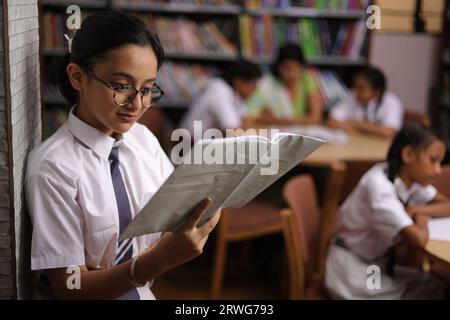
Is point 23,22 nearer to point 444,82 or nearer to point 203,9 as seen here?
point 203,9

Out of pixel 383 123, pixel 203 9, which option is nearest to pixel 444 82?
pixel 383 123

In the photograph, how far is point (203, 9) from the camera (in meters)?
4.26

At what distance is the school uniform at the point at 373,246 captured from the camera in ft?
6.59

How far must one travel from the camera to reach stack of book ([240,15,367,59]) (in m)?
4.29

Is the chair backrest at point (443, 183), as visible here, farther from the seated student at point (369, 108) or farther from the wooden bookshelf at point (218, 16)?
the wooden bookshelf at point (218, 16)

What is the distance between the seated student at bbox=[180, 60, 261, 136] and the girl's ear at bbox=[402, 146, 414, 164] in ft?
5.24

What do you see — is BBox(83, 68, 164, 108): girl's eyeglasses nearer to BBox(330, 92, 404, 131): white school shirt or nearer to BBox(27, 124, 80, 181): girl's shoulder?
BBox(27, 124, 80, 181): girl's shoulder

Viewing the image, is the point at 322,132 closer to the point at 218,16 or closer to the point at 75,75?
the point at 218,16

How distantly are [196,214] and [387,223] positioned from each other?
101 centimetres

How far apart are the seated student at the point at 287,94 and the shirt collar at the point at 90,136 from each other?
2564 mm

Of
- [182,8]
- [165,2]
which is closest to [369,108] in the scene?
[182,8]

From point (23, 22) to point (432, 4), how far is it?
149 inches

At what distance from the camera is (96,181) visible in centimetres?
126

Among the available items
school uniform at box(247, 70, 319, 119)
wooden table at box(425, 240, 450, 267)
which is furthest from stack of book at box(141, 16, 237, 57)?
wooden table at box(425, 240, 450, 267)
